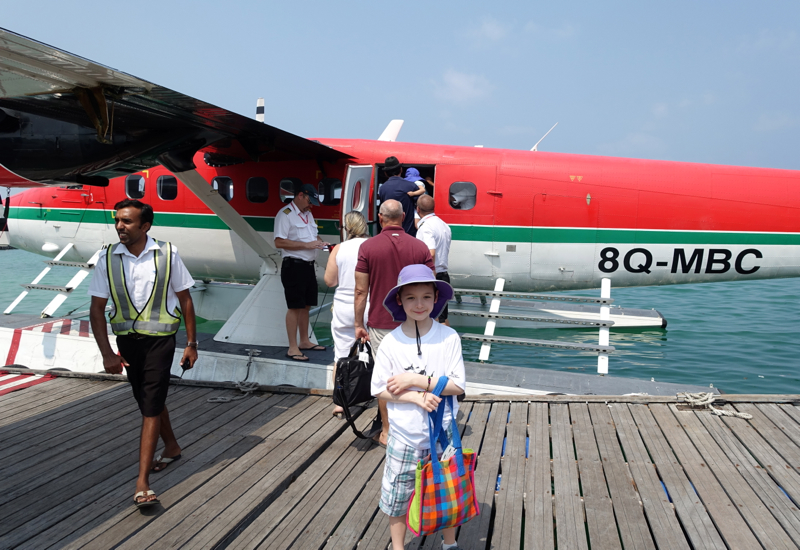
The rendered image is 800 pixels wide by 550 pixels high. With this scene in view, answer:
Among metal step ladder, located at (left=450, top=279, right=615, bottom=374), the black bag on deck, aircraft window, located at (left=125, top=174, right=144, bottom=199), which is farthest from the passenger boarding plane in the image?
the black bag on deck

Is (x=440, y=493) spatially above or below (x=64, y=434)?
above

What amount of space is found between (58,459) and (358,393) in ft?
7.30

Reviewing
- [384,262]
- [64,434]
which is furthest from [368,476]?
[64,434]

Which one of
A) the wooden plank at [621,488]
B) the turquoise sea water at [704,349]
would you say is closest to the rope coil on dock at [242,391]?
the wooden plank at [621,488]

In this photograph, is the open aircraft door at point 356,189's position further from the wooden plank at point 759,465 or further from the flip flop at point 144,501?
the wooden plank at point 759,465

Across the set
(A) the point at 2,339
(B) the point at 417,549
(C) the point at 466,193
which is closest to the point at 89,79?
(B) the point at 417,549

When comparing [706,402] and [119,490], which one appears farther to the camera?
[706,402]

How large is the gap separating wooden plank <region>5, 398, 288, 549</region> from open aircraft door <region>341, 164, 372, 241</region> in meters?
3.38

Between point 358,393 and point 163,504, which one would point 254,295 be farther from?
point 163,504

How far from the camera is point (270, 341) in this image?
743 cm

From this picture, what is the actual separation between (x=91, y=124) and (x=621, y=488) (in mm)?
5864

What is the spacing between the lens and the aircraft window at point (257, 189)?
8539mm

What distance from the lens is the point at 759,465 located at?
396 cm

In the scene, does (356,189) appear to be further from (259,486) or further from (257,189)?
(259,486)
